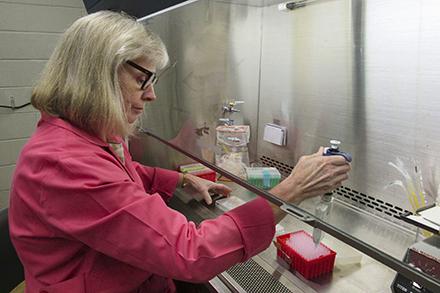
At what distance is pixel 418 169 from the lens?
36.5 inches

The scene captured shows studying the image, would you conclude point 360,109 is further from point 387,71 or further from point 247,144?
point 247,144

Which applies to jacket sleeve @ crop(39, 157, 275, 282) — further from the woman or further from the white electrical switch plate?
the white electrical switch plate

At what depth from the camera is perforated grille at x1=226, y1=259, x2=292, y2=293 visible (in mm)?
854

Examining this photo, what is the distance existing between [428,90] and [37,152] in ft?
3.18

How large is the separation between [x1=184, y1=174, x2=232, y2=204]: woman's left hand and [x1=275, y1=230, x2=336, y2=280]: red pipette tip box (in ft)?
1.06

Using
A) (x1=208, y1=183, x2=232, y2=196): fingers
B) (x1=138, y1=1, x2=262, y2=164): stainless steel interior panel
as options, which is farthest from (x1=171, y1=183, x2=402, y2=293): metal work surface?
(x1=138, y1=1, x2=262, y2=164): stainless steel interior panel

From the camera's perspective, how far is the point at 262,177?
95cm

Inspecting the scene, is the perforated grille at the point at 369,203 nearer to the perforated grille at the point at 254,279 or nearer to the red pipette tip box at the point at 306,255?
the red pipette tip box at the point at 306,255

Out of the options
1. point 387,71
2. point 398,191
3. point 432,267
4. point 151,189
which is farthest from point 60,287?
point 387,71

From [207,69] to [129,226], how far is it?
0.97 meters

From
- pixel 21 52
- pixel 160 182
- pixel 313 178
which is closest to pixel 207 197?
pixel 160 182

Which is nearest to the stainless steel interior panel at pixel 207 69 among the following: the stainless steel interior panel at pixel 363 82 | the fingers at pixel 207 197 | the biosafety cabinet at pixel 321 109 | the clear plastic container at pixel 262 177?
the biosafety cabinet at pixel 321 109

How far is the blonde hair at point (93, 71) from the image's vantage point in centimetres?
78

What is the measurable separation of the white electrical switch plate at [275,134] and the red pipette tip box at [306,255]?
1.54ft
